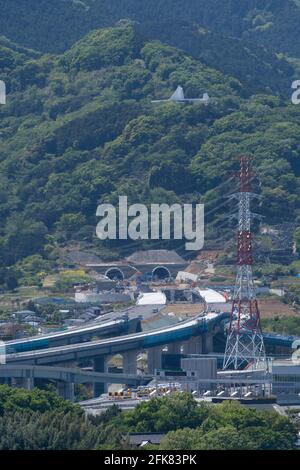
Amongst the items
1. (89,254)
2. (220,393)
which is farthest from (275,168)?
(220,393)

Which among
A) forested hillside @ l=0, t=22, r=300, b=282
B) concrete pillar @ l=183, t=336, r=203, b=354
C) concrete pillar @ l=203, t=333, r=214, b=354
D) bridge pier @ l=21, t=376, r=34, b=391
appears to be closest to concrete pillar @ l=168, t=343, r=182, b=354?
concrete pillar @ l=183, t=336, r=203, b=354

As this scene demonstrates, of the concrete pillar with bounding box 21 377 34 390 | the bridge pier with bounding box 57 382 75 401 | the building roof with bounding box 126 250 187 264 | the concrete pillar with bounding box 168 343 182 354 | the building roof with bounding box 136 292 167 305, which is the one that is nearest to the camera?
the concrete pillar with bounding box 21 377 34 390

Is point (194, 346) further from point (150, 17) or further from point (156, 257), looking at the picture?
point (150, 17)

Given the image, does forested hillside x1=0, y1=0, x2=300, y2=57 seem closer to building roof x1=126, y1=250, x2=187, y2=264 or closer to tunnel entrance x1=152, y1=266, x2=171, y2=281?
building roof x1=126, y1=250, x2=187, y2=264

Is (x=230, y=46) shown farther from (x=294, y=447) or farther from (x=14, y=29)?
(x=294, y=447)

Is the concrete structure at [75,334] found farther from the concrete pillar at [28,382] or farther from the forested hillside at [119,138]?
the forested hillside at [119,138]
